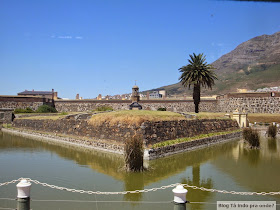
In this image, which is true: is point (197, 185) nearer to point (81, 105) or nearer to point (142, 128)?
point (142, 128)

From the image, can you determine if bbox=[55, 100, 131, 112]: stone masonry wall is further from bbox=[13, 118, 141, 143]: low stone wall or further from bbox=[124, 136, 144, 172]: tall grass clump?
bbox=[124, 136, 144, 172]: tall grass clump

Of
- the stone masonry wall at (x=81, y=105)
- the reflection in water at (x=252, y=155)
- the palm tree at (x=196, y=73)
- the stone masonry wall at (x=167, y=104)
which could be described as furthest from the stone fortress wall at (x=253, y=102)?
the reflection in water at (x=252, y=155)

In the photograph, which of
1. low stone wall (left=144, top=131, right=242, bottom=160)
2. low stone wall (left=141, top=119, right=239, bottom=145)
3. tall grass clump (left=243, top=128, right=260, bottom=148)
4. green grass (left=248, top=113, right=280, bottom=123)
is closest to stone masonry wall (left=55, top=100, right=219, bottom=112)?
green grass (left=248, top=113, right=280, bottom=123)

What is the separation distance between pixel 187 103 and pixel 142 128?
36355mm

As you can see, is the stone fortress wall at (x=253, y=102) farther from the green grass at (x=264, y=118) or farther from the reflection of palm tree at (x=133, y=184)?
the reflection of palm tree at (x=133, y=184)

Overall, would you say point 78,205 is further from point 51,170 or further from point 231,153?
point 231,153

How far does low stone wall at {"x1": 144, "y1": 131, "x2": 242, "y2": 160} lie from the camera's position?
1600 centimetres

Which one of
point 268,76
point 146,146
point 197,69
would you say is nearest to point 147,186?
point 146,146

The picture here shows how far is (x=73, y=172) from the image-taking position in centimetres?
1312

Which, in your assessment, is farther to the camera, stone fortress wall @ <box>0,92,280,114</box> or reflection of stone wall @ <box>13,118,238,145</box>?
stone fortress wall @ <box>0,92,280,114</box>

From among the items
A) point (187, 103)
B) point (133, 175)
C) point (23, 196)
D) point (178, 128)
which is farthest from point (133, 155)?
point (187, 103)

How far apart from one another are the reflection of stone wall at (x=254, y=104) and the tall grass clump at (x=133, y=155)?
120ft

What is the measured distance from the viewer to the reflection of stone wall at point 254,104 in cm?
4544

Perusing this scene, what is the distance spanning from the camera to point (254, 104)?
155 ft
